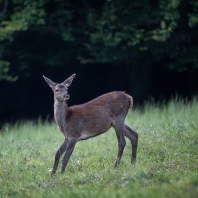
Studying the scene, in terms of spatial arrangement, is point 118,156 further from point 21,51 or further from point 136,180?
point 21,51

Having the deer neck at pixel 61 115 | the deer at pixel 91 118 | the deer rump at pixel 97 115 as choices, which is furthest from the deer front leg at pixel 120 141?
the deer neck at pixel 61 115

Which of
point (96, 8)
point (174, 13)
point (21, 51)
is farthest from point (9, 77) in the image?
point (174, 13)

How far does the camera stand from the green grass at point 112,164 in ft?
27.5

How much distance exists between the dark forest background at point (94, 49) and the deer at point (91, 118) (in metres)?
7.28

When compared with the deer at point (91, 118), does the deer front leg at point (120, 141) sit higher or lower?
lower

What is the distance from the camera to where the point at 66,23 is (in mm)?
20062

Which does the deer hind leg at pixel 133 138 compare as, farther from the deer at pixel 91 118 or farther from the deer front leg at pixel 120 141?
the deer front leg at pixel 120 141

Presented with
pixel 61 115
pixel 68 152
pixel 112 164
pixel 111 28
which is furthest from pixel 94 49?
pixel 68 152

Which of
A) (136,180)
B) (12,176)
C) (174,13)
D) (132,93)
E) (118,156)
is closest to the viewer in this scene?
(136,180)

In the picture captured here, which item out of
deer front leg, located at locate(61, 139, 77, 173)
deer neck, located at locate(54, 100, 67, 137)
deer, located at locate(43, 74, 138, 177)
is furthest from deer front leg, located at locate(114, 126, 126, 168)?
deer neck, located at locate(54, 100, 67, 137)

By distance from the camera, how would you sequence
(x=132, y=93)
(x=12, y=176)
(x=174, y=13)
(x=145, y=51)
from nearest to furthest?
(x=12, y=176) → (x=174, y=13) → (x=145, y=51) → (x=132, y=93)

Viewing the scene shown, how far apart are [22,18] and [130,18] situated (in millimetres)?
3093

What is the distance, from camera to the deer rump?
11.1 m

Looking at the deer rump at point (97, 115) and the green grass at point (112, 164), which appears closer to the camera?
the green grass at point (112, 164)
